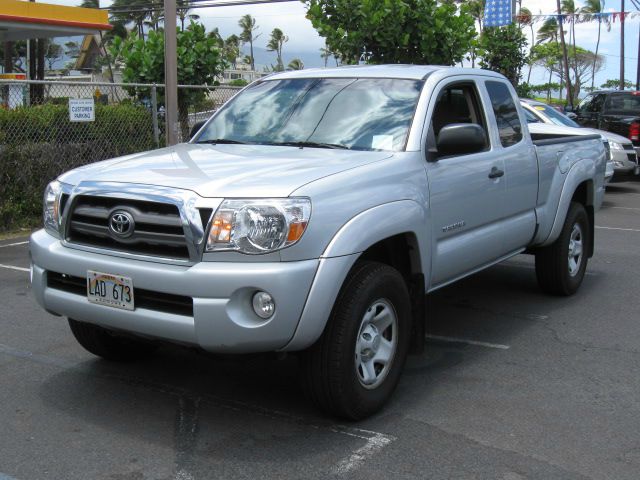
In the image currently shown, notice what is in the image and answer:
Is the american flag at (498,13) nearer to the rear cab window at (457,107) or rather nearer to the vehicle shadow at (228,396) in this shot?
the rear cab window at (457,107)

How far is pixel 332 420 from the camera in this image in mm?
4285

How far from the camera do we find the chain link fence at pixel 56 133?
33.7ft

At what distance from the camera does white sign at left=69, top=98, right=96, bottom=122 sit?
11.0 metres

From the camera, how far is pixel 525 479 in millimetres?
3666

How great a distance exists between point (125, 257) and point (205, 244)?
1.60ft

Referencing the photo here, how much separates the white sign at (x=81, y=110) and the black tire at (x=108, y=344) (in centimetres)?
658

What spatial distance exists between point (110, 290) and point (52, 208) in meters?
0.77

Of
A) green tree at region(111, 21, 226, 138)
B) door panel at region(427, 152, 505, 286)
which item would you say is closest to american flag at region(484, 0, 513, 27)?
green tree at region(111, 21, 226, 138)

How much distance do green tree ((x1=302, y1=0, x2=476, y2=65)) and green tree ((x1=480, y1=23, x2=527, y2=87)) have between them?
5.47 meters

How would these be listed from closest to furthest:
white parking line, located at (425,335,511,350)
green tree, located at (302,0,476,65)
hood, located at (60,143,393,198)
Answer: hood, located at (60,143,393,198) → white parking line, located at (425,335,511,350) → green tree, located at (302,0,476,65)

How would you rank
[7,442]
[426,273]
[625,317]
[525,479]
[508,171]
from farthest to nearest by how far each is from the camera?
[625,317] → [508,171] → [426,273] → [7,442] → [525,479]

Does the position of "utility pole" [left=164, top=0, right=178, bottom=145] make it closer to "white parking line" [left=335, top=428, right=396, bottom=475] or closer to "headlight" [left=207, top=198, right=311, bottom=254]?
"headlight" [left=207, top=198, right=311, bottom=254]

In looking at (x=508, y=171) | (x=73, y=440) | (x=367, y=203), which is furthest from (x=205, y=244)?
(x=508, y=171)

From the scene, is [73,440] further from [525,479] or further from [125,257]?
[525,479]
